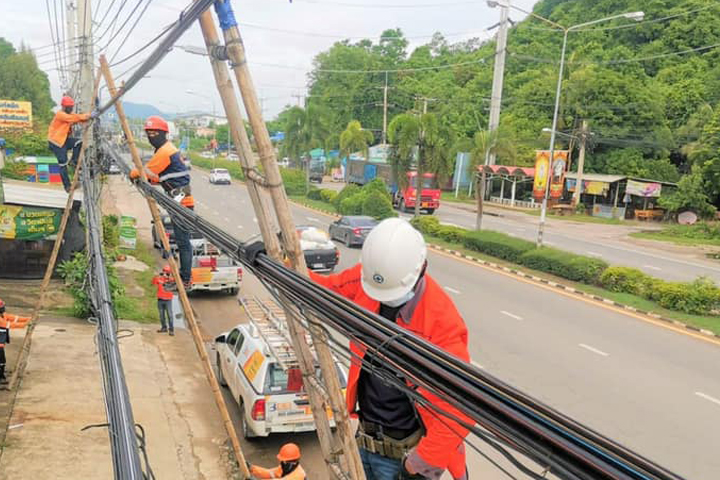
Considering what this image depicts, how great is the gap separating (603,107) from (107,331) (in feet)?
149

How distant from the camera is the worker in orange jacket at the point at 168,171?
601cm

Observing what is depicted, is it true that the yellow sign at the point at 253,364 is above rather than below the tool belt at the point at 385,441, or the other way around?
below

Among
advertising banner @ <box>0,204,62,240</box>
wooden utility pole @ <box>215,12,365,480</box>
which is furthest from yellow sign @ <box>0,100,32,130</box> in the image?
wooden utility pole @ <box>215,12,365,480</box>

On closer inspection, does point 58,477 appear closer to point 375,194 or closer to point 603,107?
point 375,194

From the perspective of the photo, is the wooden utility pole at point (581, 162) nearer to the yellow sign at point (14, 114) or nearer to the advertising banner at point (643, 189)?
the advertising banner at point (643, 189)

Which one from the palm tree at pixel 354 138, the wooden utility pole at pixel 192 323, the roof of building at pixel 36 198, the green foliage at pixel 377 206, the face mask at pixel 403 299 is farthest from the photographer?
the palm tree at pixel 354 138

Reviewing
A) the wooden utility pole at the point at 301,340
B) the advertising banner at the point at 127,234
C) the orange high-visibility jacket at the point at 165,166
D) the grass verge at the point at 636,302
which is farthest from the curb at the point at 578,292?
the wooden utility pole at the point at 301,340

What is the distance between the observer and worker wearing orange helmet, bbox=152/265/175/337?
490 inches

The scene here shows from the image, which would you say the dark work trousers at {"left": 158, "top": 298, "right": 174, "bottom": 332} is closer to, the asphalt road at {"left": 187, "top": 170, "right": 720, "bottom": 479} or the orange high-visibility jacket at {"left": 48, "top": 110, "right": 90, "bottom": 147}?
the asphalt road at {"left": 187, "top": 170, "right": 720, "bottom": 479}

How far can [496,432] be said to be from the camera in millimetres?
1492

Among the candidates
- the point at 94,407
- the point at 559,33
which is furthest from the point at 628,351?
the point at 559,33

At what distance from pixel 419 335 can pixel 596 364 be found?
979 centimetres

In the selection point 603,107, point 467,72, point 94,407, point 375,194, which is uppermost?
point 467,72

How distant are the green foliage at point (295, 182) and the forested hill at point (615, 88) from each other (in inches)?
158
